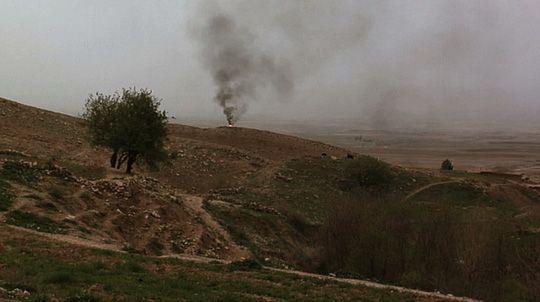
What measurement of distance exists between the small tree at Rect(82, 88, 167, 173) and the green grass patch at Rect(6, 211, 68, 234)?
11858 mm

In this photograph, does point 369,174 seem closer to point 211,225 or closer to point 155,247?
point 211,225

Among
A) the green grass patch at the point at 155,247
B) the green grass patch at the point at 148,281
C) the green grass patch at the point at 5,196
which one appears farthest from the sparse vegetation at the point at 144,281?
the green grass patch at the point at 5,196

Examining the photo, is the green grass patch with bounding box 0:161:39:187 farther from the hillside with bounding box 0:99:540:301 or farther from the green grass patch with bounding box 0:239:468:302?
the green grass patch with bounding box 0:239:468:302

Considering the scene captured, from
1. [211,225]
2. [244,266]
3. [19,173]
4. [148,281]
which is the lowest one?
[211,225]

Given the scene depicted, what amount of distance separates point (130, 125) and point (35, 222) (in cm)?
1284

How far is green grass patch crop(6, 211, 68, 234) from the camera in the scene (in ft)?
44.6

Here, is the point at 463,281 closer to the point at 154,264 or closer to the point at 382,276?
the point at 382,276

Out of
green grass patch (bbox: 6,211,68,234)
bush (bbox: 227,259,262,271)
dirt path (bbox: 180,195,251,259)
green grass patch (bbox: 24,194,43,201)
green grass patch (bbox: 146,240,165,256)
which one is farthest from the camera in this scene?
dirt path (bbox: 180,195,251,259)

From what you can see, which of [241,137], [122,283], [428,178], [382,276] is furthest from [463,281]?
[241,137]

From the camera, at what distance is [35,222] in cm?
1412

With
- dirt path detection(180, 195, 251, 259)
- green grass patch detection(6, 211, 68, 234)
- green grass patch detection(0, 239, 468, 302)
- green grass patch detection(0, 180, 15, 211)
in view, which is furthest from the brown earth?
green grass patch detection(0, 239, 468, 302)

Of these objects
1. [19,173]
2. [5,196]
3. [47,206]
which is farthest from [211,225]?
[5,196]

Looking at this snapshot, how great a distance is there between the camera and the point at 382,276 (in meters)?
17.3

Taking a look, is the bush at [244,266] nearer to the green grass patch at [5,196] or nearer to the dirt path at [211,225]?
the dirt path at [211,225]
